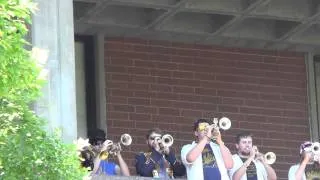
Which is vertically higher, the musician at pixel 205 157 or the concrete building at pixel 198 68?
the concrete building at pixel 198 68

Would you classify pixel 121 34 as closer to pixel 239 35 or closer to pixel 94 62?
pixel 94 62

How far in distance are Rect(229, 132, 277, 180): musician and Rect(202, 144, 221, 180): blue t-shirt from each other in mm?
352

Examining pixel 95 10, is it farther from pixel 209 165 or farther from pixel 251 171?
pixel 209 165

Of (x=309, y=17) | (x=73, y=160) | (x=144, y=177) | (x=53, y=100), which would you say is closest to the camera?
(x=73, y=160)

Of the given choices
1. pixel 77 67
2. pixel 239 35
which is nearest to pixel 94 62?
pixel 77 67

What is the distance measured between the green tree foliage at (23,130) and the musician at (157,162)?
5.03 meters

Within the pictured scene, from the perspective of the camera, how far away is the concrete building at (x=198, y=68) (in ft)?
66.2

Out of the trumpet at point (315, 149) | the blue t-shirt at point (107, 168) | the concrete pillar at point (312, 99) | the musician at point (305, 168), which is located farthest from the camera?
the concrete pillar at point (312, 99)

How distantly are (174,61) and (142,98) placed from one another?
86cm

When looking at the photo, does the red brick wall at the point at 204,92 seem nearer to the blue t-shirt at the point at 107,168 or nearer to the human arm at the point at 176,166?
the human arm at the point at 176,166

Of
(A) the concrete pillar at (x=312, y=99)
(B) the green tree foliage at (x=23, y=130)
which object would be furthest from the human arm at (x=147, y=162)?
(A) the concrete pillar at (x=312, y=99)

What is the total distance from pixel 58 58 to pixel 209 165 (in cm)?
223

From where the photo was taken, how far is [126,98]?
2064 centimetres

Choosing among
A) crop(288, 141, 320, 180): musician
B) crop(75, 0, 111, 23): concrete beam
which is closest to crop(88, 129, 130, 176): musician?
crop(288, 141, 320, 180): musician
